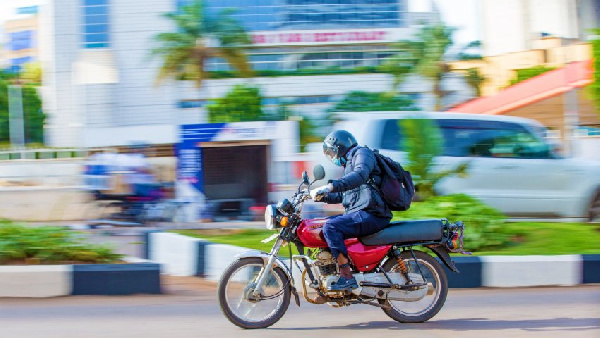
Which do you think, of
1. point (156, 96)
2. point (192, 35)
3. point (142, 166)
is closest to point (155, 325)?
point (142, 166)

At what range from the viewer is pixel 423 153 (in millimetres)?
9891

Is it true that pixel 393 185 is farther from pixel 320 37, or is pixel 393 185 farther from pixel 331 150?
pixel 320 37

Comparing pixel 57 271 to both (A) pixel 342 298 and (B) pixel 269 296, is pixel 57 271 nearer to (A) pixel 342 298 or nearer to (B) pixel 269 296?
(B) pixel 269 296

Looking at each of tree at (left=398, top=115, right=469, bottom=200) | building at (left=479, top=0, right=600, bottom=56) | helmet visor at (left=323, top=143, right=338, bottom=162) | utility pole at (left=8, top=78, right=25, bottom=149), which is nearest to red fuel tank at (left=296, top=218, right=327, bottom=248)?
helmet visor at (left=323, top=143, right=338, bottom=162)

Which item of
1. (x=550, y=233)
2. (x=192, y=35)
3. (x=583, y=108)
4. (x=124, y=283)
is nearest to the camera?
(x=124, y=283)

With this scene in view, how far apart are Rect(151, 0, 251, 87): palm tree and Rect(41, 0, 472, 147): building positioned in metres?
6.78

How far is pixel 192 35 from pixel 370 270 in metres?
32.1

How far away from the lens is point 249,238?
1046cm

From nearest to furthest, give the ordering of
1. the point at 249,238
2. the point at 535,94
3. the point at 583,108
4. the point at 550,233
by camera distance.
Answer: the point at 550,233
the point at 249,238
the point at 583,108
the point at 535,94

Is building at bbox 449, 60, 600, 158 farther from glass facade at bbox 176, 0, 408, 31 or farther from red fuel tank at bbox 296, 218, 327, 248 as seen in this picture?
glass facade at bbox 176, 0, 408, 31

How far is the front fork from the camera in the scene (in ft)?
19.2

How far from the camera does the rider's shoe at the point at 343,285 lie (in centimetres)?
578

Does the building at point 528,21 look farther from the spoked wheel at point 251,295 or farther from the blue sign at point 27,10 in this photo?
the blue sign at point 27,10

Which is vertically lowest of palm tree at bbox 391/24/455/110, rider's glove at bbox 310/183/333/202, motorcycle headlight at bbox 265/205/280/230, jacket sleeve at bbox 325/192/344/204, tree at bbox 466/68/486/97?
motorcycle headlight at bbox 265/205/280/230
